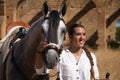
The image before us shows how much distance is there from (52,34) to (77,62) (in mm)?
706

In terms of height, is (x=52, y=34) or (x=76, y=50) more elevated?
(x=52, y=34)

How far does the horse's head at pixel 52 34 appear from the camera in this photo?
3.63 meters

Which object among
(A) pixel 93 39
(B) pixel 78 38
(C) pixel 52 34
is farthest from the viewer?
(A) pixel 93 39

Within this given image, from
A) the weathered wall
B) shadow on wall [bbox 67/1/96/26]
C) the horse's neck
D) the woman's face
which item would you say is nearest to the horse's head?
the horse's neck

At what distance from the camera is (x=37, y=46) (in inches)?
158

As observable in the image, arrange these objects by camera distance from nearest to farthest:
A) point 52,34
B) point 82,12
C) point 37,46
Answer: point 52,34 < point 37,46 < point 82,12

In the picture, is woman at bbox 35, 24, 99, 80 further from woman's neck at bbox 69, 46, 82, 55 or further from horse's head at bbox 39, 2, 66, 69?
horse's head at bbox 39, 2, 66, 69

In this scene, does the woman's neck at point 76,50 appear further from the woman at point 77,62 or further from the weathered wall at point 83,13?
the weathered wall at point 83,13

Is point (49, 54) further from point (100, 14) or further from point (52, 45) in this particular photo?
point (100, 14)

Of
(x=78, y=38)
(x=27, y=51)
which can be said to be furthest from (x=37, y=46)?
(x=78, y=38)

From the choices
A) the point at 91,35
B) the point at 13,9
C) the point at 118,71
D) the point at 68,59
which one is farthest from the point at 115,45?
the point at 68,59

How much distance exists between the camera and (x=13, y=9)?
91.0 ft

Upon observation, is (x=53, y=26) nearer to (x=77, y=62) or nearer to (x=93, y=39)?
(x=77, y=62)

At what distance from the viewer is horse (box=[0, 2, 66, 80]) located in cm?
368
